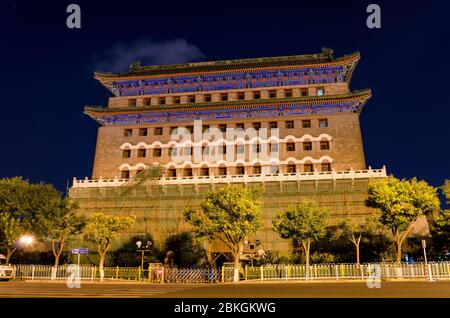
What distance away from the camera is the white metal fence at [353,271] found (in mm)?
23156

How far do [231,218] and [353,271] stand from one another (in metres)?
8.46

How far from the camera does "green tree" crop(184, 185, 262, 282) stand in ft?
89.2

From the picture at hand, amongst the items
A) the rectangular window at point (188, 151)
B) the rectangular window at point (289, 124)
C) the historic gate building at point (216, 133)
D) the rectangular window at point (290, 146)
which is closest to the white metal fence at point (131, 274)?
the historic gate building at point (216, 133)

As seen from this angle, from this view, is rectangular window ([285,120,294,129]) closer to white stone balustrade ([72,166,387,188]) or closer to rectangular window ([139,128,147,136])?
white stone balustrade ([72,166,387,188])

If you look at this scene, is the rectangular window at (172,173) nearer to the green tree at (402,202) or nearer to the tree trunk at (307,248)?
the tree trunk at (307,248)

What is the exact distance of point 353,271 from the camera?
25.2 meters

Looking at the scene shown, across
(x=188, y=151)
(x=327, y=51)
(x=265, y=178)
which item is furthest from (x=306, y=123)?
(x=188, y=151)

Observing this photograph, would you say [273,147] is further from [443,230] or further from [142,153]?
[443,230]

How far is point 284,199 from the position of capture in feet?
120

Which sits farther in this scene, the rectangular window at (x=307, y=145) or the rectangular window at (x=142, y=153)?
the rectangular window at (x=142, y=153)

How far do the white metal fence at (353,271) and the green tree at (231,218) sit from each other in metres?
2.24

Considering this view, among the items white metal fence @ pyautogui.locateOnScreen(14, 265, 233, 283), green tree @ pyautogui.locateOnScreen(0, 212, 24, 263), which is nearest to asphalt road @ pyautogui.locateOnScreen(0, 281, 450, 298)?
white metal fence @ pyautogui.locateOnScreen(14, 265, 233, 283)
